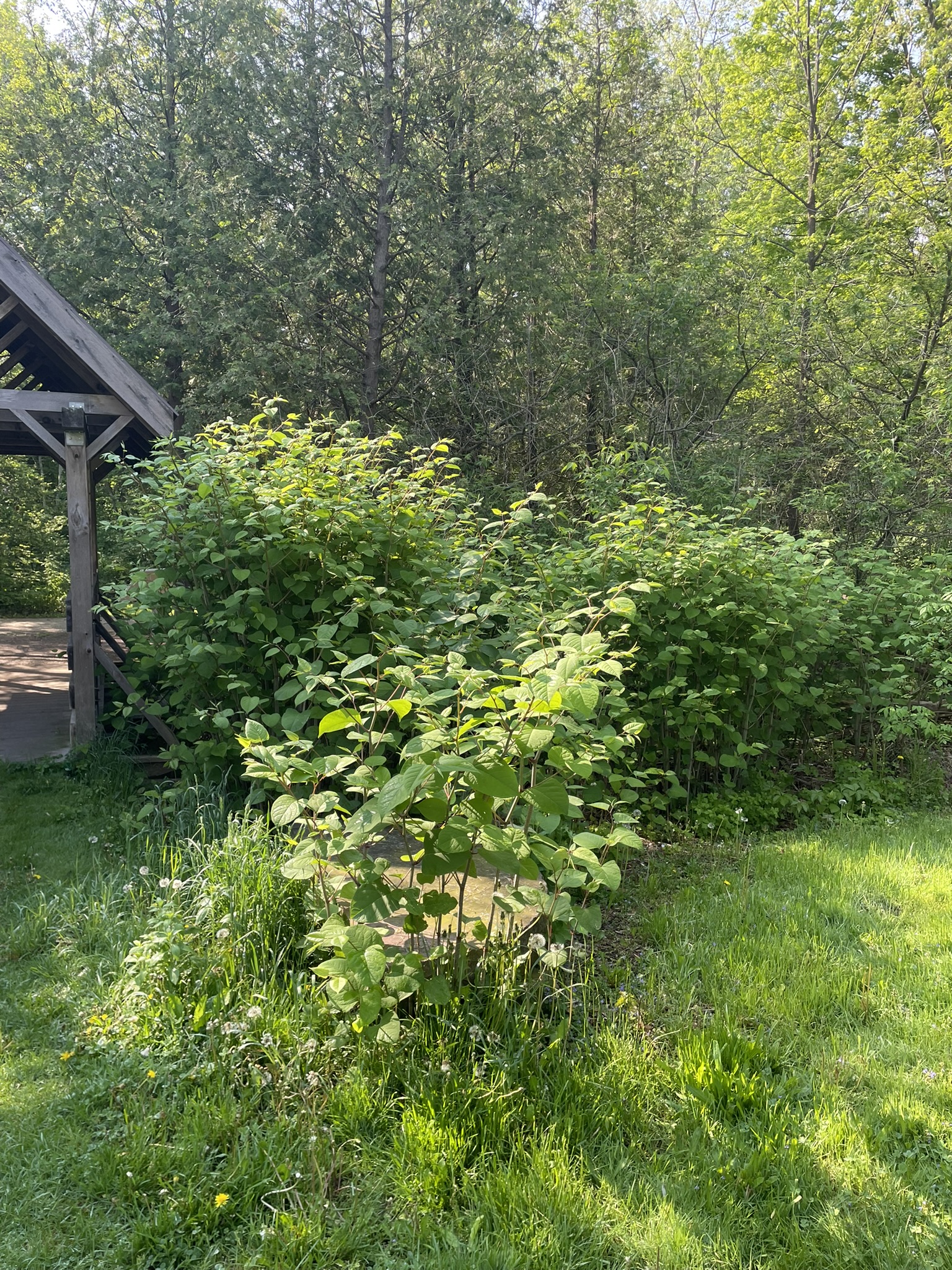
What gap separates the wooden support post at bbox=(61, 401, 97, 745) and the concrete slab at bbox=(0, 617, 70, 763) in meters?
0.42

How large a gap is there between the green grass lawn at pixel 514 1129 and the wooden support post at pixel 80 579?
3.57m

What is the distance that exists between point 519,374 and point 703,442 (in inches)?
117

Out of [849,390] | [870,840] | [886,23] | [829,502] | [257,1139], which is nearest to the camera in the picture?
[257,1139]

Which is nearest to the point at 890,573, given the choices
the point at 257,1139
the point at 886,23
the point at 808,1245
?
the point at 808,1245

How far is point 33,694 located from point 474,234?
8.49 meters

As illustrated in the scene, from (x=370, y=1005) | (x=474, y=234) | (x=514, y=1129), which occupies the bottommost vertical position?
(x=514, y=1129)

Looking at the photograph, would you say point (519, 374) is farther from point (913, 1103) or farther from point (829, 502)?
point (913, 1103)

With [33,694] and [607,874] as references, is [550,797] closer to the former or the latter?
[607,874]

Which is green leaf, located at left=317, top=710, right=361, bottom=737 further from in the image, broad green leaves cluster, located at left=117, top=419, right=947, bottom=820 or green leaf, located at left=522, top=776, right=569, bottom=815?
broad green leaves cluster, located at left=117, top=419, right=947, bottom=820

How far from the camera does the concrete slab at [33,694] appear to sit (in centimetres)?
693

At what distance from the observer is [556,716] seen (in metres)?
2.35

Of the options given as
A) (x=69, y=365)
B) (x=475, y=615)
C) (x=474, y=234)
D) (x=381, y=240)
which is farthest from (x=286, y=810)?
(x=381, y=240)

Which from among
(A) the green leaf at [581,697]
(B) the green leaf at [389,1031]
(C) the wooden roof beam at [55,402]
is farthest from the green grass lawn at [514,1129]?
(C) the wooden roof beam at [55,402]

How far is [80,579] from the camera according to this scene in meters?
6.58
